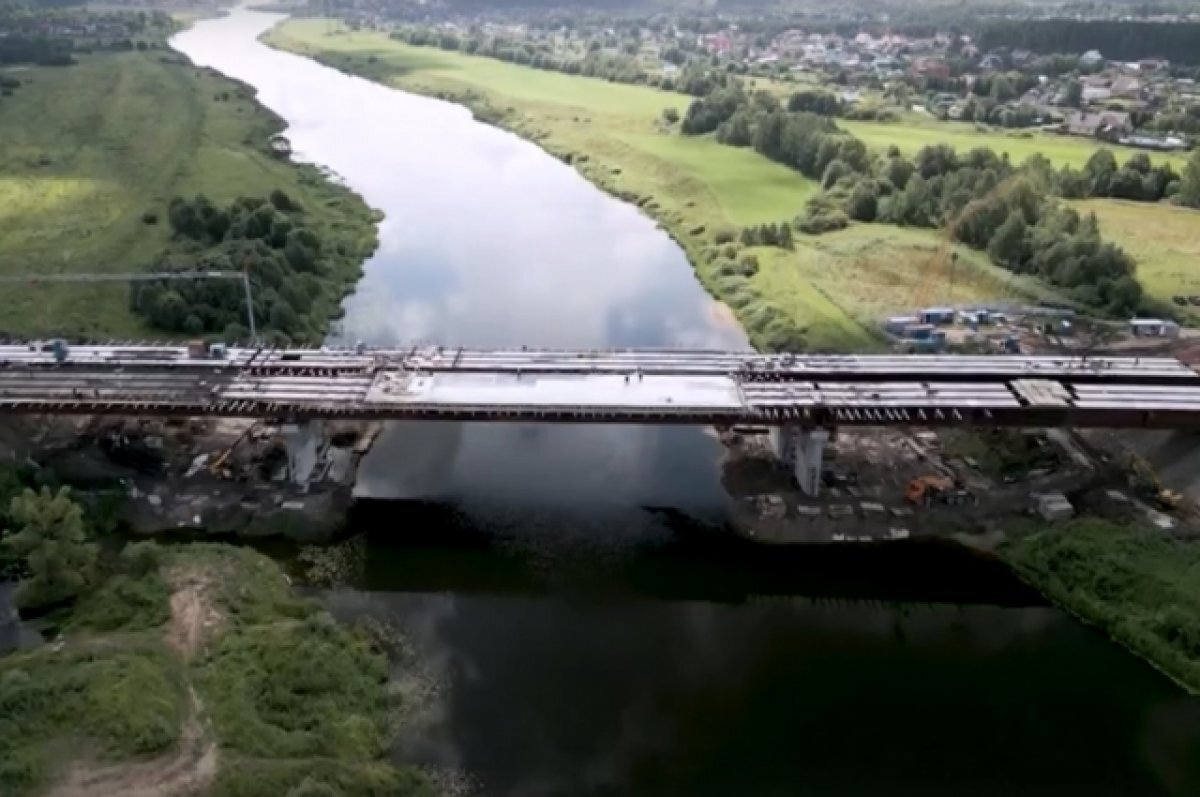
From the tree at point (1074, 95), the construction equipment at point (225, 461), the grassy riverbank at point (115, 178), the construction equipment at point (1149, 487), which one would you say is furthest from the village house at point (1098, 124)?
the construction equipment at point (225, 461)

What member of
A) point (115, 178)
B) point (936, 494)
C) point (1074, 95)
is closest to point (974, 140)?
point (1074, 95)

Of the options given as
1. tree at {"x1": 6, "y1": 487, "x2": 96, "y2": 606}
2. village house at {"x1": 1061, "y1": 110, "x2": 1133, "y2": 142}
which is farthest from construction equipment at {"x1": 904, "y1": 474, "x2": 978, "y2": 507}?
village house at {"x1": 1061, "y1": 110, "x2": 1133, "y2": 142}

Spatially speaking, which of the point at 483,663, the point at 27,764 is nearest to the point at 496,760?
the point at 483,663

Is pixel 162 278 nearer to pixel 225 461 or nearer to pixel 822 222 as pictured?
pixel 225 461

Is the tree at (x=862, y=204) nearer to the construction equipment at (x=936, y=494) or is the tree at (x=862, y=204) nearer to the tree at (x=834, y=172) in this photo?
the tree at (x=834, y=172)

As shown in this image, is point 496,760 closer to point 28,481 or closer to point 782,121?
point 28,481

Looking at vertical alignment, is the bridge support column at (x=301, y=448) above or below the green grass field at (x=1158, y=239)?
below

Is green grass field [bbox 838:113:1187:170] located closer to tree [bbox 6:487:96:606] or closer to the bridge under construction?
the bridge under construction
